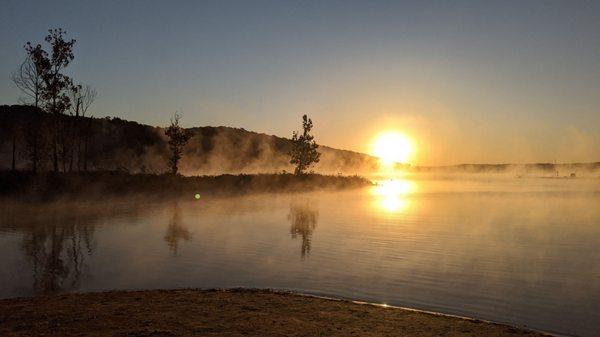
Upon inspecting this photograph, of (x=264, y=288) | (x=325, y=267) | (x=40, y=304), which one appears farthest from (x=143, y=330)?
(x=325, y=267)

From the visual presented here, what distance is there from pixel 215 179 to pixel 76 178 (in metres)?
22.9

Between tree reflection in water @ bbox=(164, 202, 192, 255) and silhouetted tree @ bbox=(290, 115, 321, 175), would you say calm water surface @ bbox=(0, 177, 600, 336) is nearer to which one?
tree reflection in water @ bbox=(164, 202, 192, 255)

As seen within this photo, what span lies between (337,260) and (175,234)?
10798mm

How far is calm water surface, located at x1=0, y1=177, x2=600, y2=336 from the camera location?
1355cm

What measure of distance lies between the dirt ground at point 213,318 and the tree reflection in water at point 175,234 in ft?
27.3

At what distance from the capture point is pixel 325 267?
17.4 metres

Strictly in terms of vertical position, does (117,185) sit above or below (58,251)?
above

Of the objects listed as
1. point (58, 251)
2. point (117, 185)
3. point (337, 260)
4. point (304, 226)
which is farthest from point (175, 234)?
point (117, 185)

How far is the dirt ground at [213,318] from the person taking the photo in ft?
32.0

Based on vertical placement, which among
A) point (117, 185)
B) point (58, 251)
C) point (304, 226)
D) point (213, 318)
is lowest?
point (58, 251)

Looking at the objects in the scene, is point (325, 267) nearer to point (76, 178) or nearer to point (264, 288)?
point (264, 288)

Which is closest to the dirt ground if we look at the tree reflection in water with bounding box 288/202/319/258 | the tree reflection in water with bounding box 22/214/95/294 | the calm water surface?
the calm water surface

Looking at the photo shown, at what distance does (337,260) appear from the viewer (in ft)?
61.5

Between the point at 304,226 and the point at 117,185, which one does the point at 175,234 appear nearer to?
the point at 304,226
